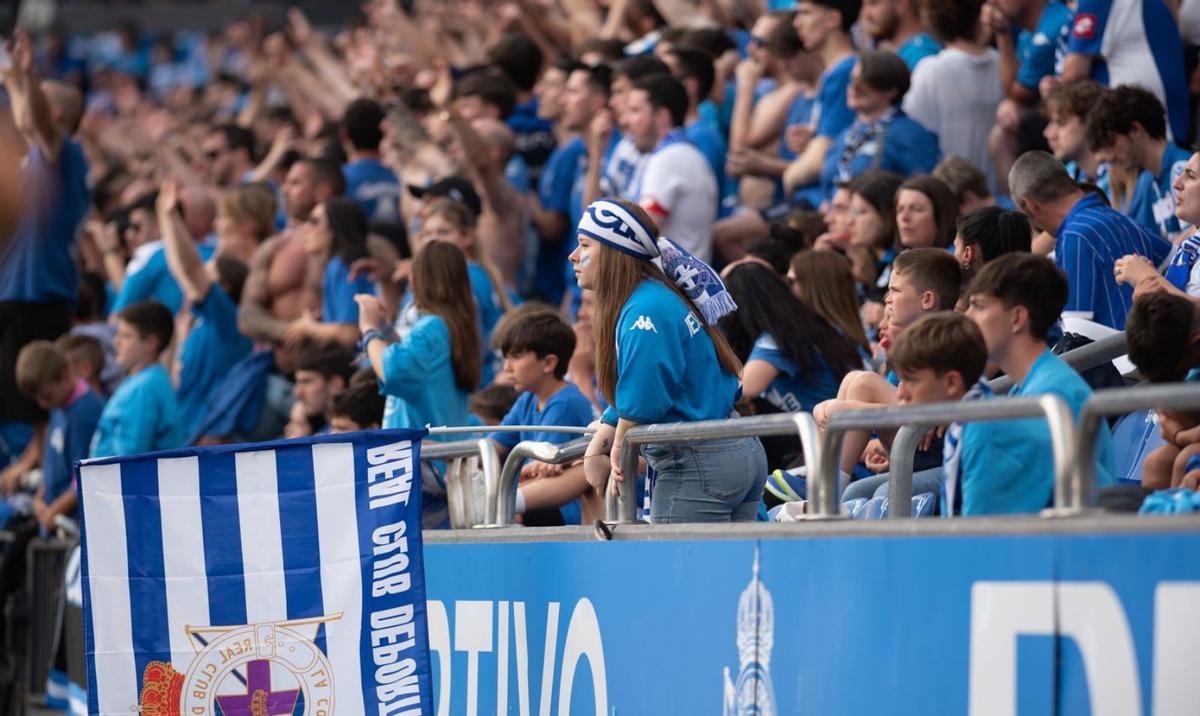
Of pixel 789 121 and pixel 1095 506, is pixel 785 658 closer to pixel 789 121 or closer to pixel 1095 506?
pixel 1095 506

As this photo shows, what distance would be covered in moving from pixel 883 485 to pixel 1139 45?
378 cm

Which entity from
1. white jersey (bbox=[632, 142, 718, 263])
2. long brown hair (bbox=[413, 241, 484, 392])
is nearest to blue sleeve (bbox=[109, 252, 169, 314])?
white jersey (bbox=[632, 142, 718, 263])

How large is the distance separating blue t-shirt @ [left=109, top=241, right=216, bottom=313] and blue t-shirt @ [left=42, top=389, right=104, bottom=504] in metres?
1.03

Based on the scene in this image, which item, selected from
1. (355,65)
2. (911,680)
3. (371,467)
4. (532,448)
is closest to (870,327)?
(532,448)

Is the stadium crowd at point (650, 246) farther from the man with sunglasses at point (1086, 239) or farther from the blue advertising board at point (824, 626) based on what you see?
the blue advertising board at point (824, 626)

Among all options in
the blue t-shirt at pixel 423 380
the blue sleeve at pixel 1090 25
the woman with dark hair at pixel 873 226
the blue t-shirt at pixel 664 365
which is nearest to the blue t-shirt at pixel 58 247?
the blue t-shirt at pixel 423 380

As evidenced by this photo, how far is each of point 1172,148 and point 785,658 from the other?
363 cm

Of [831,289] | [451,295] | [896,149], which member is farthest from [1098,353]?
[896,149]

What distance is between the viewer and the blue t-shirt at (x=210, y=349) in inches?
494

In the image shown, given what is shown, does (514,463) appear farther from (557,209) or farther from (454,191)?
(557,209)

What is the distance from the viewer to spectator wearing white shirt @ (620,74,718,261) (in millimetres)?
10227

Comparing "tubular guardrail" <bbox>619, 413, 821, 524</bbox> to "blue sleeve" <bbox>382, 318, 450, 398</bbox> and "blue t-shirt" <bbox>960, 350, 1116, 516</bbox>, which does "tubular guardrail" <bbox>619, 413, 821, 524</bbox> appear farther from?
"blue sleeve" <bbox>382, 318, 450, 398</bbox>

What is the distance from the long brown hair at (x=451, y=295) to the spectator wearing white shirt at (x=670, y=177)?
1840 mm

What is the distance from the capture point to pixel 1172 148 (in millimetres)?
7680
